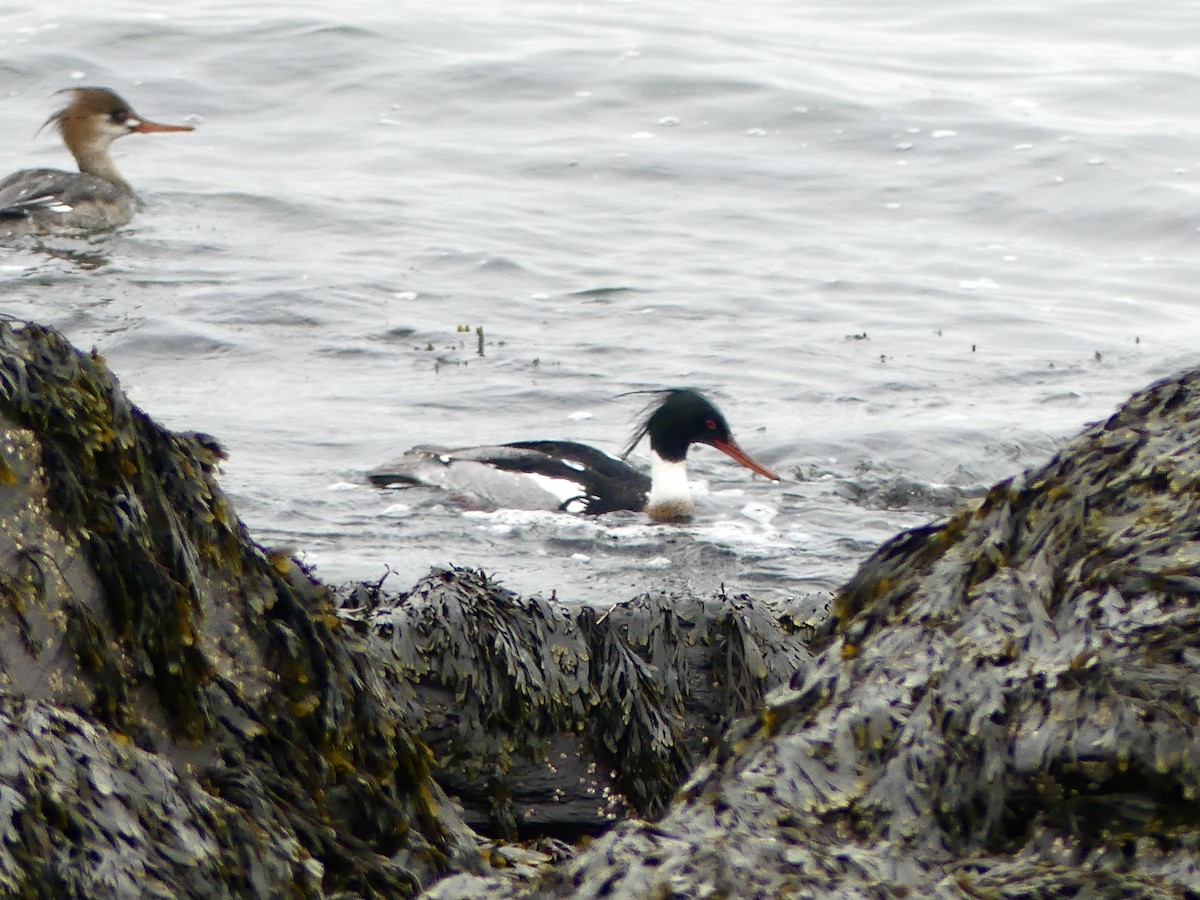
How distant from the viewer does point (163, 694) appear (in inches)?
105

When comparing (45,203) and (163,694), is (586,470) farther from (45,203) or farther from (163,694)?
(45,203)

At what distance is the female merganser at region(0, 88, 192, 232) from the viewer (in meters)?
14.3

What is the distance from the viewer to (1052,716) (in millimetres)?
2184

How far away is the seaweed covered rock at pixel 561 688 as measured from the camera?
161 inches

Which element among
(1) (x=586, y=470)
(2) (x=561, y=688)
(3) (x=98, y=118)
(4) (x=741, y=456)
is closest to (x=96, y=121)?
(3) (x=98, y=118)

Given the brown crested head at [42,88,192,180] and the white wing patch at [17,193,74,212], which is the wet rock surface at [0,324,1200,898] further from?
the brown crested head at [42,88,192,180]

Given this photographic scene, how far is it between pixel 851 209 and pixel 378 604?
11111mm

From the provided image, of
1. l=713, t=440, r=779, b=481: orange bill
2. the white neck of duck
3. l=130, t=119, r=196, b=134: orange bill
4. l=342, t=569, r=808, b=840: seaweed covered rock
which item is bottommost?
the white neck of duck

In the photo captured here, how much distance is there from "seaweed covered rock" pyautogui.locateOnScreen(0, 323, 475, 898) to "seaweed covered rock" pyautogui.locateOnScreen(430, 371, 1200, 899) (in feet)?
1.56

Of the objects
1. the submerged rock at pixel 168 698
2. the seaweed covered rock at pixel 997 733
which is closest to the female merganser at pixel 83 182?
the submerged rock at pixel 168 698

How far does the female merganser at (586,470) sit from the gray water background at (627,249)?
0.17 m

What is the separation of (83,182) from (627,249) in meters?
4.92

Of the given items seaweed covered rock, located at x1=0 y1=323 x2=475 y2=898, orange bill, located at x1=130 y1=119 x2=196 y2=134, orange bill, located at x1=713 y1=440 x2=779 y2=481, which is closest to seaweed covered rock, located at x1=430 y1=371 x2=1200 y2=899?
seaweed covered rock, located at x1=0 y1=323 x2=475 y2=898

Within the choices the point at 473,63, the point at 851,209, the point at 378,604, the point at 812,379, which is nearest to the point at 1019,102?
the point at 851,209
